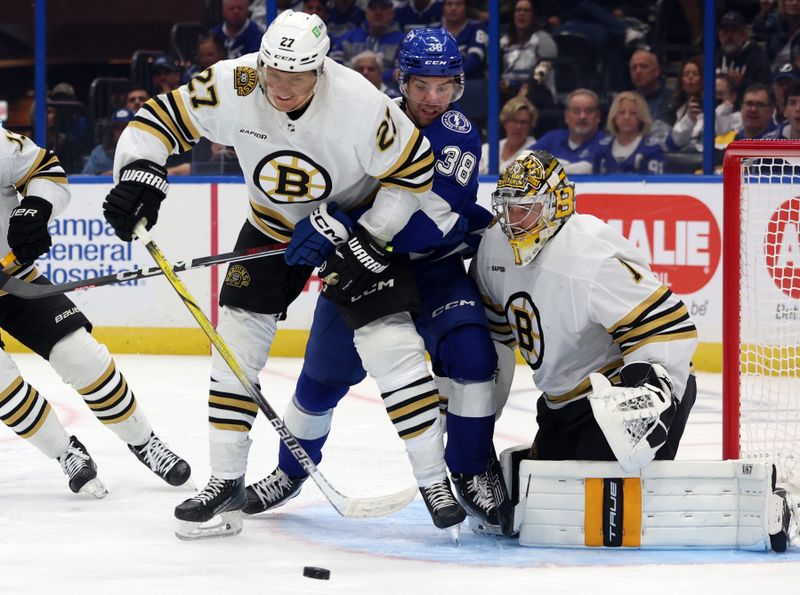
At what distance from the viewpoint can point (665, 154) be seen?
5.78 m

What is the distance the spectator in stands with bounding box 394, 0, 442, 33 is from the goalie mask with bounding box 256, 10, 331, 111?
11.7 feet

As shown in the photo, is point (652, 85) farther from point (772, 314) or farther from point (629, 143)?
point (772, 314)

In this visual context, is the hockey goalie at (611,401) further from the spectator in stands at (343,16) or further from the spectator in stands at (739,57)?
the spectator in stands at (343,16)

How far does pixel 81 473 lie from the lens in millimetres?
3357

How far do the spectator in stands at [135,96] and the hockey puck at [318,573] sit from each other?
13.8ft

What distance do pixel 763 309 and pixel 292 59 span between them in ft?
7.47

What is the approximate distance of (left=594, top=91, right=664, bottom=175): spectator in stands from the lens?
5.79m

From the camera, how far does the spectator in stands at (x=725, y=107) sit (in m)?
5.77

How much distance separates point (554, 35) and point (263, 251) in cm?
352

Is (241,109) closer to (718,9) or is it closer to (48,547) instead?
(48,547)

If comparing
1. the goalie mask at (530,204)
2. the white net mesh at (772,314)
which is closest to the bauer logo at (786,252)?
the white net mesh at (772,314)

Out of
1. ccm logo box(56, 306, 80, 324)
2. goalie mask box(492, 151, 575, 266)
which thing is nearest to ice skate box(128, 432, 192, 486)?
ccm logo box(56, 306, 80, 324)

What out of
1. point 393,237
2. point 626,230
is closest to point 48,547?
point 393,237

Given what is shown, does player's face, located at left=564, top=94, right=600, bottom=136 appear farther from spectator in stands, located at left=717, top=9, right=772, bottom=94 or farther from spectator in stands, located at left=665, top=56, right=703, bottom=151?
spectator in stands, located at left=717, top=9, right=772, bottom=94
